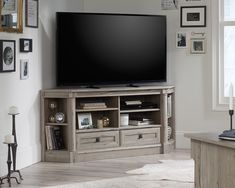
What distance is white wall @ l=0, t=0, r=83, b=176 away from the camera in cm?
543

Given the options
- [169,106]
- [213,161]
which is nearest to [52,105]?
[169,106]

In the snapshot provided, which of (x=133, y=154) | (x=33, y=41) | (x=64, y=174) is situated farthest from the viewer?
(x=133, y=154)

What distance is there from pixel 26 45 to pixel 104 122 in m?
1.32

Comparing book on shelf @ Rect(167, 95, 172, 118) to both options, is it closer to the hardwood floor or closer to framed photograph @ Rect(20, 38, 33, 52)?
the hardwood floor

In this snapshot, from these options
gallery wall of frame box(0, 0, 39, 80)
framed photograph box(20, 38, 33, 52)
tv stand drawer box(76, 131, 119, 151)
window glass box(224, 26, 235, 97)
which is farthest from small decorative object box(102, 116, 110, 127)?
window glass box(224, 26, 235, 97)

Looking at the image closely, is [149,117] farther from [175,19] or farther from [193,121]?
[175,19]

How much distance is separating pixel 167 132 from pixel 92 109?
1.07 m

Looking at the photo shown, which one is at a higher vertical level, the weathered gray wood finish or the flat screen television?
the flat screen television

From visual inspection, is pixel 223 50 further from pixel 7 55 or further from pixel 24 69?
pixel 7 55

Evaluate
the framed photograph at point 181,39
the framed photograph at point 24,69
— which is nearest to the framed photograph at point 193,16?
the framed photograph at point 181,39

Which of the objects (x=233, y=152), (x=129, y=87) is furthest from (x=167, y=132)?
(x=233, y=152)

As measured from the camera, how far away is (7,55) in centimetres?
541

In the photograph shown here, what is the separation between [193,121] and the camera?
6.94 m

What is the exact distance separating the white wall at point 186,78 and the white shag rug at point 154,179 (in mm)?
1225
